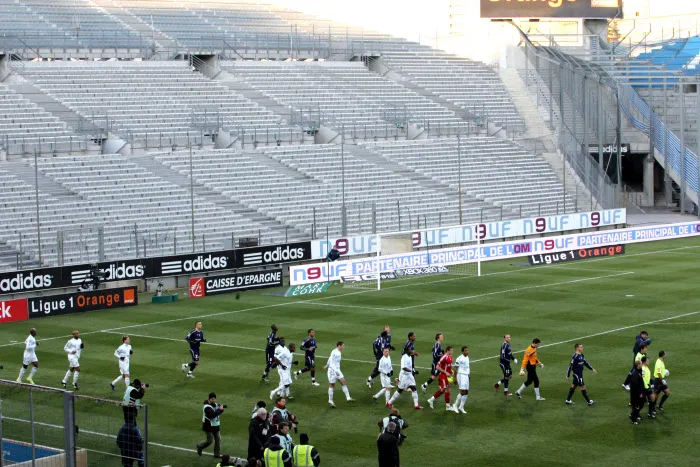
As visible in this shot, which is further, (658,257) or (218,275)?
(658,257)

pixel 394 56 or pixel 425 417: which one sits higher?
pixel 394 56

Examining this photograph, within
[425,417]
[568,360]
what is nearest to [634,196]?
[568,360]

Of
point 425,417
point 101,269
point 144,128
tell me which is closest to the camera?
point 425,417

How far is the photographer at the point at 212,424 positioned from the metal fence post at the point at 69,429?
12.5 feet

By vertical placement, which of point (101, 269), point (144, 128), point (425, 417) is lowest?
point (425, 417)

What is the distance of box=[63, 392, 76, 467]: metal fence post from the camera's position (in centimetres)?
1716

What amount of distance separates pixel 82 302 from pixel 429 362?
1437cm

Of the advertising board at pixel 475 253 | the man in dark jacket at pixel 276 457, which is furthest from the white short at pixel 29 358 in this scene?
the advertising board at pixel 475 253

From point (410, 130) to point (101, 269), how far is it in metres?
30.4

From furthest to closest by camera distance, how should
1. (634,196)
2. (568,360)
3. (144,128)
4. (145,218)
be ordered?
1. (634,196)
2. (144,128)
3. (145,218)
4. (568,360)

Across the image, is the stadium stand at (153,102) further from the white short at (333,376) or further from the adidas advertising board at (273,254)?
the white short at (333,376)

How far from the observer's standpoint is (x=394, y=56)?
78.1 m

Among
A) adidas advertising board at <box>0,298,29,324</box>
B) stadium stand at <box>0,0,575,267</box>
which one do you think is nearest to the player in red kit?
adidas advertising board at <box>0,298,29,324</box>

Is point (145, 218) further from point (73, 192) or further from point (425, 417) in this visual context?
point (425, 417)
